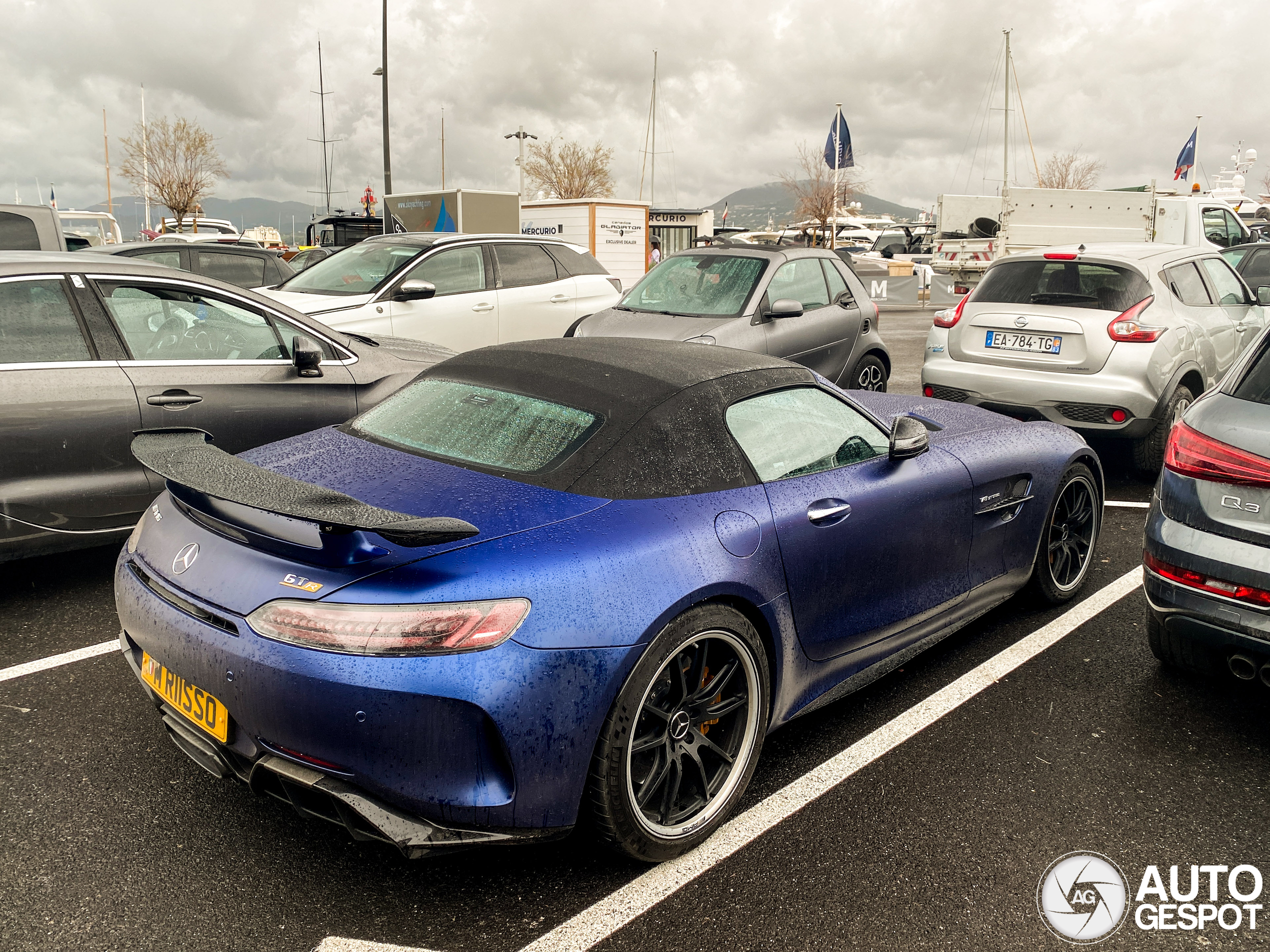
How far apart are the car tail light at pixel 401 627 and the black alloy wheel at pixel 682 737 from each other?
38 cm

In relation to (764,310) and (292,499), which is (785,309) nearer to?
(764,310)

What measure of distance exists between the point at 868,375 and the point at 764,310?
62.4 inches

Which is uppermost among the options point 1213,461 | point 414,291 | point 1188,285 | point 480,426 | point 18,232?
point 18,232

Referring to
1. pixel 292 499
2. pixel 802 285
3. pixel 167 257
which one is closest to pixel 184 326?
pixel 292 499

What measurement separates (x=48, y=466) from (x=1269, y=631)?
472cm

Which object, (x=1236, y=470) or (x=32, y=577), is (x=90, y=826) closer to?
(x=32, y=577)

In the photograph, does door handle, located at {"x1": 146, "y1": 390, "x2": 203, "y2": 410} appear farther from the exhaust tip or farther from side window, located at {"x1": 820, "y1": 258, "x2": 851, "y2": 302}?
side window, located at {"x1": 820, "y1": 258, "x2": 851, "y2": 302}

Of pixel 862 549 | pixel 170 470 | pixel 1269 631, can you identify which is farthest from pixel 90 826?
pixel 1269 631

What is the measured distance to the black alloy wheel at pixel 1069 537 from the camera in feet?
14.6

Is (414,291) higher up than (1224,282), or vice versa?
(1224,282)

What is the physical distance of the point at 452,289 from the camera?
9.29m

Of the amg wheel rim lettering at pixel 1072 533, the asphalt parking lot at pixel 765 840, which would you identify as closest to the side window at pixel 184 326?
the asphalt parking lot at pixel 765 840

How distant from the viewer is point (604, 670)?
2408mm

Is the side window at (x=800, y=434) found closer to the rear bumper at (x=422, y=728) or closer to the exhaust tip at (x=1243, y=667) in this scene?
the rear bumper at (x=422, y=728)
